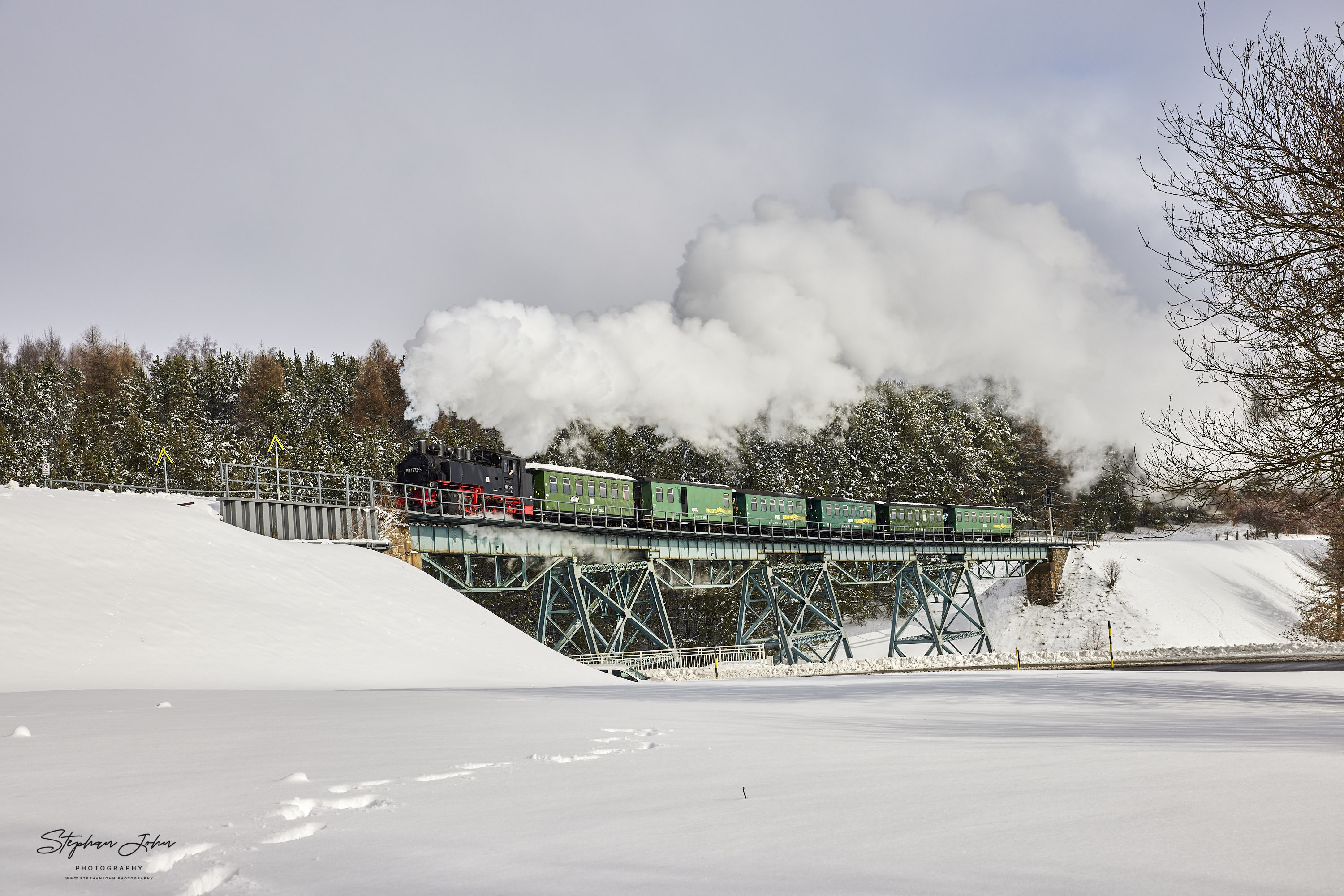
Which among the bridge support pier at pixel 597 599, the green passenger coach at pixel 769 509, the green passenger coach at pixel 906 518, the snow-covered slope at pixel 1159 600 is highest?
the green passenger coach at pixel 769 509

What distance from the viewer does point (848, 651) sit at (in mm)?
45406

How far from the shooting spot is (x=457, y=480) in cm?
3048

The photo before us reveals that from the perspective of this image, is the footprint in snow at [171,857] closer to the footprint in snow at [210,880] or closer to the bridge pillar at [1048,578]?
the footprint in snow at [210,880]

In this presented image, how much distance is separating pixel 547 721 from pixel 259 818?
4170 mm

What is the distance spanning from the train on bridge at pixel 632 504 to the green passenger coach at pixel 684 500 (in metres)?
0.04

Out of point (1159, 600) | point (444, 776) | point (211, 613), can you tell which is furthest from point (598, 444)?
point (444, 776)

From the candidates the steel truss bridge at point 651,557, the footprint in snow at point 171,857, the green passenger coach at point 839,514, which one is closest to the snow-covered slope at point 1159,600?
the steel truss bridge at point 651,557

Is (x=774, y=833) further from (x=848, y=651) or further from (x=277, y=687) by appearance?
(x=848, y=651)

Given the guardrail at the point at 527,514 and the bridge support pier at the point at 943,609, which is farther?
the bridge support pier at the point at 943,609

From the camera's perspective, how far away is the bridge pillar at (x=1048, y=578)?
5772cm

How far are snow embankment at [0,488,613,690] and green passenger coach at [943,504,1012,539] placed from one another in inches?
1466

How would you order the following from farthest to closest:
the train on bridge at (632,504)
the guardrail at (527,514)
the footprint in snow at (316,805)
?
the train on bridge at (632,504), the guardrail at (527,514), the footprint in snow at (316,805)

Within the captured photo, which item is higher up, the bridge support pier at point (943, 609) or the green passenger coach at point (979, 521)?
the green passenger coach at point (979, 521)

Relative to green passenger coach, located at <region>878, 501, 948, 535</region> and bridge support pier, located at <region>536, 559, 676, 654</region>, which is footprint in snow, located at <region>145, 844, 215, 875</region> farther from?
green passenger coach, located at <region>878, 501, 948, 535</region>
